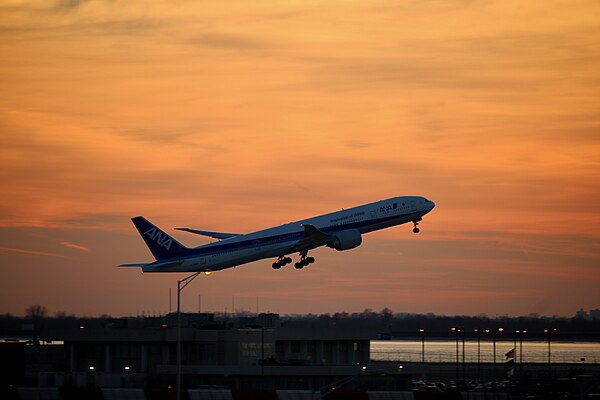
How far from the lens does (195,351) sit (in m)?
113

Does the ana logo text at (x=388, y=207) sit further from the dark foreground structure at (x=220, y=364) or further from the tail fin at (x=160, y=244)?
the tail fin at (x=160, y=244)

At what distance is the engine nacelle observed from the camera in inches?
4380

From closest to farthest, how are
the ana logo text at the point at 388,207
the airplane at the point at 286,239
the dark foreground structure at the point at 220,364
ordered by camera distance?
the dark foreground structure at the point at 220,364 < the airplane at the point at 286,239 < the ana logo text at the point at 388,207

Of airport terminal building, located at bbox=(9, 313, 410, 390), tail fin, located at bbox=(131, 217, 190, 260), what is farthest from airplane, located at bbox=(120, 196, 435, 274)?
airport terminal building, located at bbox=(9, 313, 410, 390)

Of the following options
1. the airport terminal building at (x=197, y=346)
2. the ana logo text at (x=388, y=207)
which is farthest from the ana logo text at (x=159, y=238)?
the ana logo text at (x=388, y=207)

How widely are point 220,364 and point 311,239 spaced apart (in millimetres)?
15821

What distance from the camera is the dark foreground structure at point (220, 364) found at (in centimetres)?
8944

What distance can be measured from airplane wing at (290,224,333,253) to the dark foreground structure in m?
8.40

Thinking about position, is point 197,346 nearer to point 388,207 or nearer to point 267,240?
point 267,240

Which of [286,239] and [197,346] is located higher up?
[286,239]

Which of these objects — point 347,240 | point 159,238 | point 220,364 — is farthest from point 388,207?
point 159,238

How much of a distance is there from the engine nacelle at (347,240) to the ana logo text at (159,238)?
16889mm

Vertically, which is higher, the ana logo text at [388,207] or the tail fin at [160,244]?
the ana logo text at [388,207]

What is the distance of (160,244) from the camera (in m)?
108
